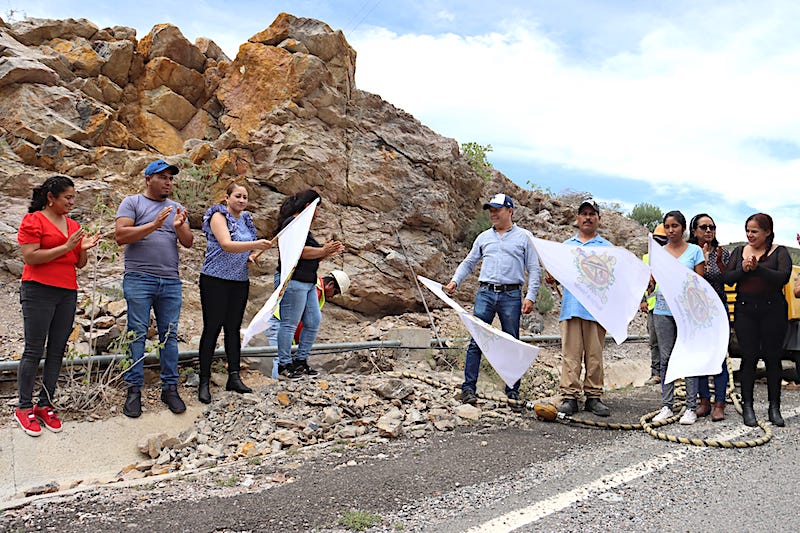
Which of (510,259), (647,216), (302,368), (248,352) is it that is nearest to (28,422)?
(248,352)

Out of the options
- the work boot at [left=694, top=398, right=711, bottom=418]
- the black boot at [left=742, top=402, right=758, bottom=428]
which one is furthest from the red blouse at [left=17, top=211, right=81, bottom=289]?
the black boot at [left=742, top=402, right=758, bottom=428]

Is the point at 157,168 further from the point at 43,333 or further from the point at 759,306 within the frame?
the point at 759,306

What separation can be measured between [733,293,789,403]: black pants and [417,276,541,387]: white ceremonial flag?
1.92 m

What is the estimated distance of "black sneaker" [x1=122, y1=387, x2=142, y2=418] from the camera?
17.2 feet

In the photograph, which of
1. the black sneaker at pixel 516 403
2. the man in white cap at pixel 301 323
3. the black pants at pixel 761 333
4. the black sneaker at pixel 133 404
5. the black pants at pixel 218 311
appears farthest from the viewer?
the man in white cap at pixel 301 323

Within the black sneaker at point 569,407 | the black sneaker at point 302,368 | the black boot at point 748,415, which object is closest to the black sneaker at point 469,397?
the black sneaker at point 569,407

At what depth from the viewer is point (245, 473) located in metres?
4.15

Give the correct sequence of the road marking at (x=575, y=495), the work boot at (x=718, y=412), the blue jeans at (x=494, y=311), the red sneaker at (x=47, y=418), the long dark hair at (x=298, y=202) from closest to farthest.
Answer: the road marking at (x=575, y=495), the red sneaker at (x=47, y=418), the work boot at (x=718, y=412), the blue jeans at (x=494, y=311), the long dark hair at (x=298, y=202)

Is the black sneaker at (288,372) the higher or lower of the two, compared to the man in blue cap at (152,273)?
lower

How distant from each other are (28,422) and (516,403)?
14.4ft

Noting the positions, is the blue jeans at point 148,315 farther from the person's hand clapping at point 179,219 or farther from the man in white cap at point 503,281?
the man in white cap at point 503,281

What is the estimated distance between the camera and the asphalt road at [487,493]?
3.17 metres

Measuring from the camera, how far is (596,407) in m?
5.94

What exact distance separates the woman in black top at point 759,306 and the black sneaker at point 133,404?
5.54 meters
